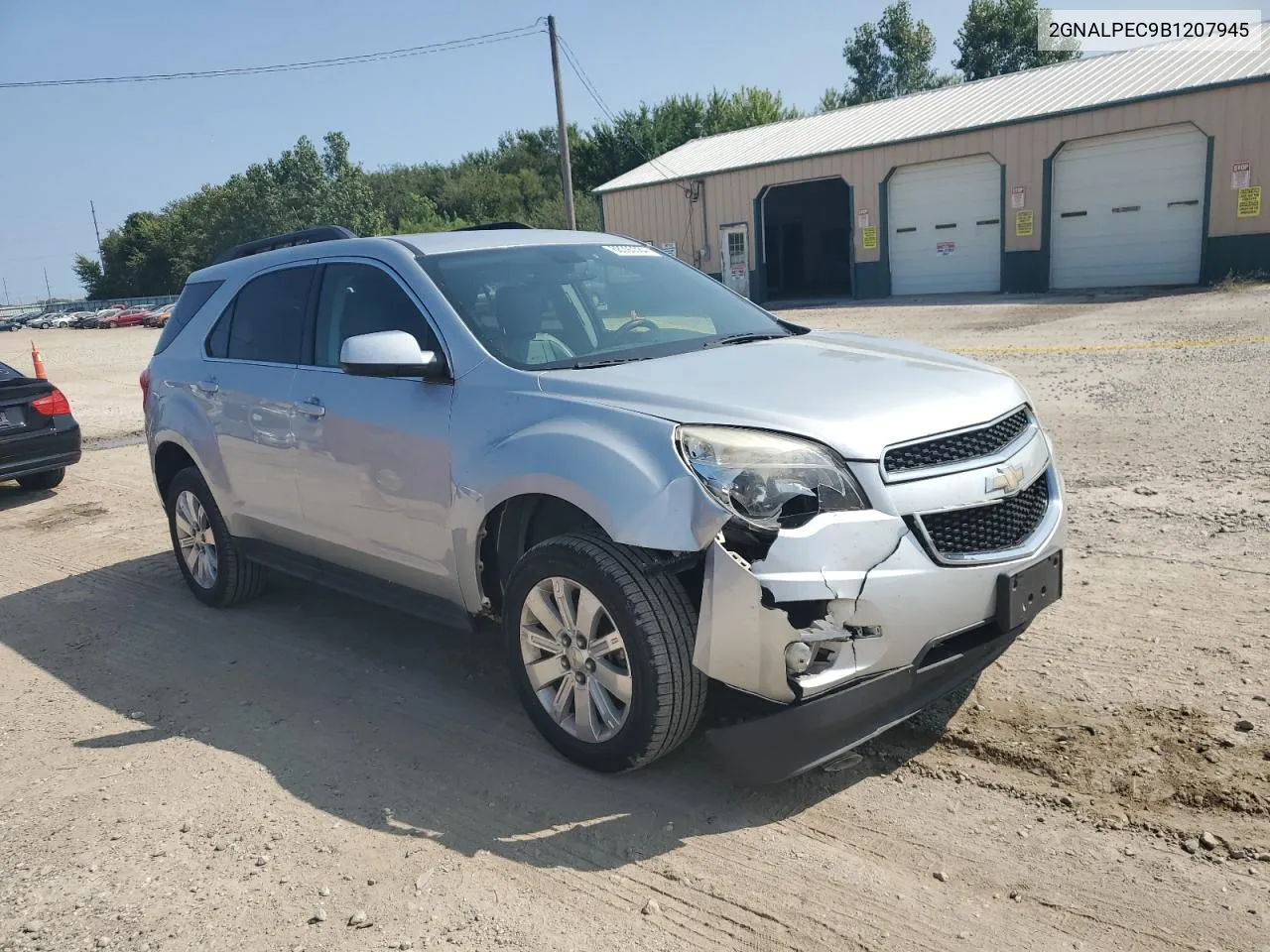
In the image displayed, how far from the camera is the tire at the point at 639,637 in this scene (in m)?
3.21

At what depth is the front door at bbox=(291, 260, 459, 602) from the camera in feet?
13.2

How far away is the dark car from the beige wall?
71.8 feet

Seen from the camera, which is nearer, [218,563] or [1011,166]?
[218,563]

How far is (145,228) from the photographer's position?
96.1 m

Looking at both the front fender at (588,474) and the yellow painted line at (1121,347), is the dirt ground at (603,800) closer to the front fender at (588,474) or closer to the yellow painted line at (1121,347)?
the front fender at (588,474)

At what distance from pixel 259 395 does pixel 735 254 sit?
91.3 ft

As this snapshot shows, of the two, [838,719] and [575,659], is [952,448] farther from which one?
[575,659]

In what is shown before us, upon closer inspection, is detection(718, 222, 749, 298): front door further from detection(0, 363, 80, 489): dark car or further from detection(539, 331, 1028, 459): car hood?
detection(539, 331, 1028, 459): car hood

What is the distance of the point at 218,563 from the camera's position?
18.6 ft

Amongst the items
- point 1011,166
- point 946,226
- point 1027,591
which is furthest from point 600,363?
point 946,226

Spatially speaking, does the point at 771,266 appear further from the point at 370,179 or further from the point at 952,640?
the point at 370,179

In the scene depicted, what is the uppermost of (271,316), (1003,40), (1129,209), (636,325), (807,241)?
(1003,40)

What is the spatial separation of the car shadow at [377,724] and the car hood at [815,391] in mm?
1212

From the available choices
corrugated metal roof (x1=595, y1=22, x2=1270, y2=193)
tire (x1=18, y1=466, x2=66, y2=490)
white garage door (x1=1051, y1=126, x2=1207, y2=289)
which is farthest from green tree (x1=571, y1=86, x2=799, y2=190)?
tire (x1=18, y1=466, x2=66, y2=490)
